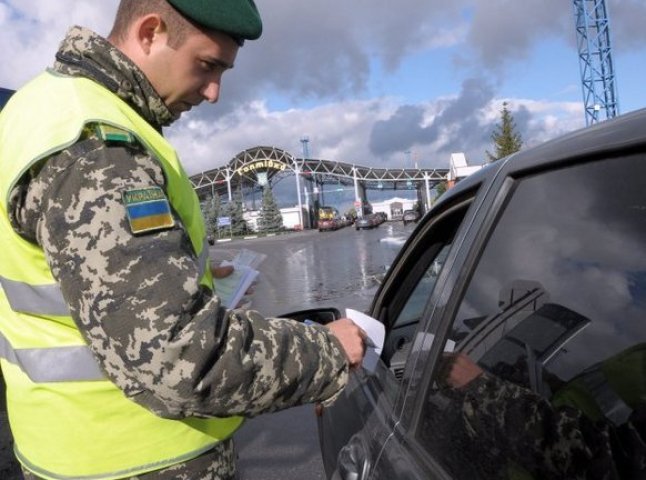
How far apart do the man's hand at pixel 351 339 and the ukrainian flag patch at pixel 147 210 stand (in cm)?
51

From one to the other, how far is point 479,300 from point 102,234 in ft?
2.72

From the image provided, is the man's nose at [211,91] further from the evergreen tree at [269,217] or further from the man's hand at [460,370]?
the evergreen tree at [269,217]

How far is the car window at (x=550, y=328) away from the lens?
945mm

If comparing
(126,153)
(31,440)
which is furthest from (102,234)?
(31,440)

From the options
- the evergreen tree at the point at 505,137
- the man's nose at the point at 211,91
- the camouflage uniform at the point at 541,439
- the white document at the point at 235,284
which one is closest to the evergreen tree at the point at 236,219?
the evergreen tree at the point at 505,137

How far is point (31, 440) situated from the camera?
147 centimetres

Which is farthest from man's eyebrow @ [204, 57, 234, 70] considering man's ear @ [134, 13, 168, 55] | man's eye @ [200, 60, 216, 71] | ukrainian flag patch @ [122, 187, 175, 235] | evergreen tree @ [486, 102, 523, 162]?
evergreen tree @ [486, 102, 523, 162]

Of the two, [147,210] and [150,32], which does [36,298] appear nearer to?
[147,210]

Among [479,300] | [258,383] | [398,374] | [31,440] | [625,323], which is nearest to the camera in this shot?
[625,323]

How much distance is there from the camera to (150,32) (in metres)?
1.37

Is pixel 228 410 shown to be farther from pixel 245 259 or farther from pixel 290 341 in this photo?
pixel 245 259

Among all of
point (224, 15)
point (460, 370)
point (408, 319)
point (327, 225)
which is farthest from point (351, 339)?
point (327, 225)

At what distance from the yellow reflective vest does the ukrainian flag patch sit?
143 millimetres

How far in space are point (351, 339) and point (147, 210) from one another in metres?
0.60
